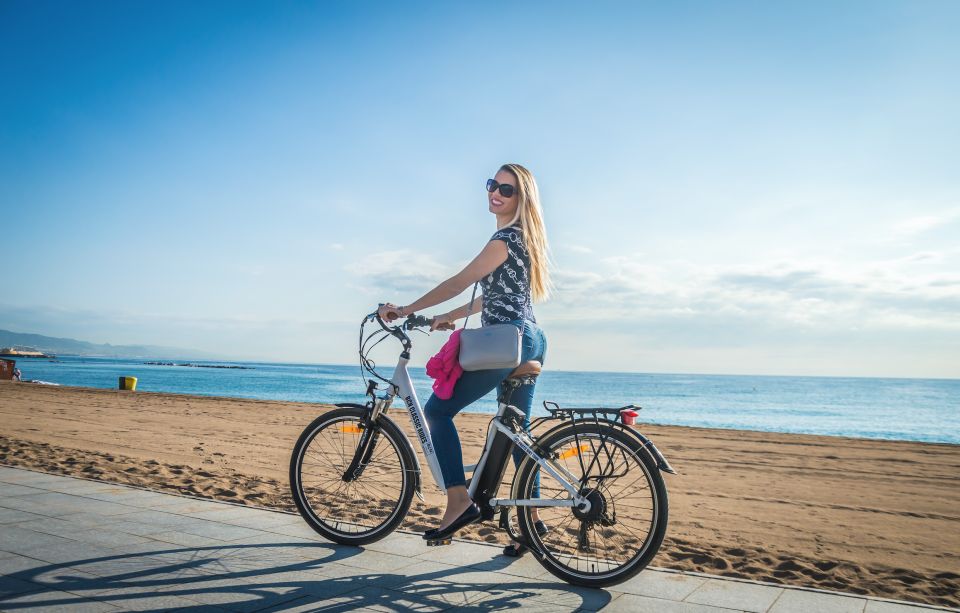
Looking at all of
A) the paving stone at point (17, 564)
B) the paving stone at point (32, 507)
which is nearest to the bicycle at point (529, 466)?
the paving stone at point (17, 564)

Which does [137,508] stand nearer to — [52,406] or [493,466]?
[493,466]

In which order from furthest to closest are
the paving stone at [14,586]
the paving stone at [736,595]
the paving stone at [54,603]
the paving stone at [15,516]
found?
the paving stone at [15,516] < the paving stone at [736,595] < the paving stone at [14,586] < the paving stone at [54,603]

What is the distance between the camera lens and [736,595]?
10.3 feet

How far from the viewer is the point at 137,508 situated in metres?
4.74

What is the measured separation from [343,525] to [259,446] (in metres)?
7.61

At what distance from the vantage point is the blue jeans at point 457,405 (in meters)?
3.53

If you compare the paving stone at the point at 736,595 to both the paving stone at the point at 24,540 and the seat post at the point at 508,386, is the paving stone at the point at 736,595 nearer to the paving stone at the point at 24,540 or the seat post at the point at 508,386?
the seat post at the point at 508,386

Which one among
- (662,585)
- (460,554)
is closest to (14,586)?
(460,554)

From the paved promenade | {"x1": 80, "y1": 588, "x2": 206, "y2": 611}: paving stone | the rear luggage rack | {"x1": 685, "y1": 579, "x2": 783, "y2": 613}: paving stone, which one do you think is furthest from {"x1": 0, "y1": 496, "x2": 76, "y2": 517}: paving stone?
{"x1": 685, "y1": 579, "x2": 783, "y2": 613}: paving stone

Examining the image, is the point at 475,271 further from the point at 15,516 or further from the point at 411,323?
the point at 15,516

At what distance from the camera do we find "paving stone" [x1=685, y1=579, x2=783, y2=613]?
118 inches

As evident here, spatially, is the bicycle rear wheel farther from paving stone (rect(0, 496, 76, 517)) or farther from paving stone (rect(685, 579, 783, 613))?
paving stone (rect(0, 496, 76, 517))

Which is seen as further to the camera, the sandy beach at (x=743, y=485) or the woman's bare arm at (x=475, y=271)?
the sandy beach at (x=743, y=485)

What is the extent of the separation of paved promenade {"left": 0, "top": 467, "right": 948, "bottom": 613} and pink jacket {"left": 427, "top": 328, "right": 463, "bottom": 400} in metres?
0.95
